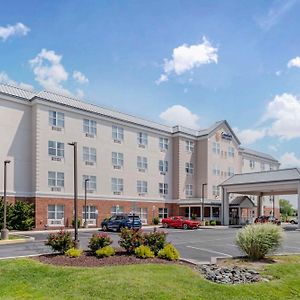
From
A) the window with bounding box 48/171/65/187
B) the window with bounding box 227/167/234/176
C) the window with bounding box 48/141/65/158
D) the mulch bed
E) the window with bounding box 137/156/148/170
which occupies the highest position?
the window with bounding box 48/141/65/158

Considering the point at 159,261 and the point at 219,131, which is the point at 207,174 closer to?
the point at 219,131

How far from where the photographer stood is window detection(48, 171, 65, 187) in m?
40.8

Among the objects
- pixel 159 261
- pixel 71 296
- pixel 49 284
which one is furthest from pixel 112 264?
pixel 71 296

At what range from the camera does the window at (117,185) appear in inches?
1849

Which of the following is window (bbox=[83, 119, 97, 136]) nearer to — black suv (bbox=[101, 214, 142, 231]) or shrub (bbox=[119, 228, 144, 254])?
black suv (bbox=[101, 214, 142, 231])

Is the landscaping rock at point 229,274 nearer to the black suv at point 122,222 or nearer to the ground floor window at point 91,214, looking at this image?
the black suv at point 122,222

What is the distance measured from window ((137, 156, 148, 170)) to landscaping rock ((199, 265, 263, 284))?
37.3 m

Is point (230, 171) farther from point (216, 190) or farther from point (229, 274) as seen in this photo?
point (229, 274)

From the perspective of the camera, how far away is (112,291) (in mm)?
9828

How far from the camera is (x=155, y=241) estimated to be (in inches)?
579

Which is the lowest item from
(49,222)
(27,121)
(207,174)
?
(49,222)

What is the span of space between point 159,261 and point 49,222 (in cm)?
2850

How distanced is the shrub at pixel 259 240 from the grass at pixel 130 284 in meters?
1.79

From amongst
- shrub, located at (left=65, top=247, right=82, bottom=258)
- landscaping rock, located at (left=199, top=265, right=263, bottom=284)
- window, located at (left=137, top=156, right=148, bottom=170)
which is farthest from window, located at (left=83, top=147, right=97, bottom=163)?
landscaping rock, located at (left=199, top=265, right=263, bottom=284)
